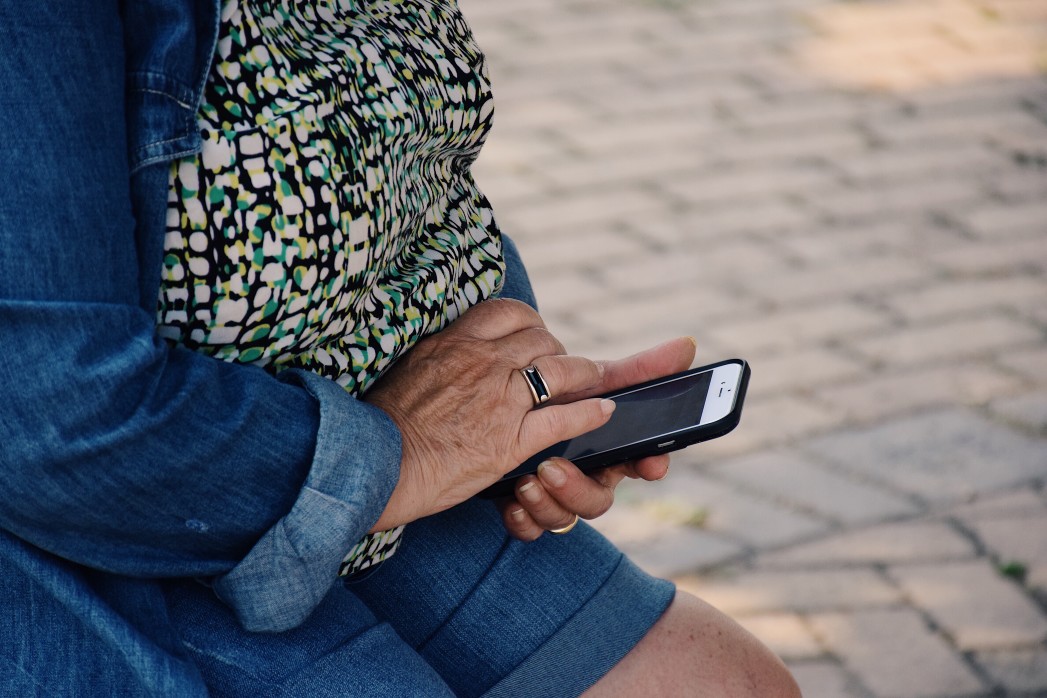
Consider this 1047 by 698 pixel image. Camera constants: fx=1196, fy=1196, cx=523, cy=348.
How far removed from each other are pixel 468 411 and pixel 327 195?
28cm

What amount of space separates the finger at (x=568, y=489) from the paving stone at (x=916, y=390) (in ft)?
5.35

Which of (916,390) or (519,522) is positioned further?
(916,390)

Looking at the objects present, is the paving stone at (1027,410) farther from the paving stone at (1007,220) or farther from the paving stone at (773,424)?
the paving stone at (1007,220)

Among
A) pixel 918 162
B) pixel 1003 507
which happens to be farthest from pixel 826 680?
pixel 918 162

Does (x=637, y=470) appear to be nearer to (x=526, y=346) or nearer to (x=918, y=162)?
(x=526, y=346)

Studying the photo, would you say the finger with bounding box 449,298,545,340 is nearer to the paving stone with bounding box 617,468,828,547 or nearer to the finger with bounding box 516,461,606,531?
the finger with bounding box 516,461,606,531

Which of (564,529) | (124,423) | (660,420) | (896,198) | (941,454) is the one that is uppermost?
(124,423)

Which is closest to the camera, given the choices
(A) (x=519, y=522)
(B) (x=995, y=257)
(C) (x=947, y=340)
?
(A) (x=519, y=522)

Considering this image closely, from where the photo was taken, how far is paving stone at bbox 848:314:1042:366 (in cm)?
304

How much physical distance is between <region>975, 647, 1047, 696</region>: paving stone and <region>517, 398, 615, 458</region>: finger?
1.28 metres

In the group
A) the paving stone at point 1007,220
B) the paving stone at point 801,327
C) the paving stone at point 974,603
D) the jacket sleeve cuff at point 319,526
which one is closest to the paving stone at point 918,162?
the paving stone at point 1007,220

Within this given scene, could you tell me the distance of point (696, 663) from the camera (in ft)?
4.53

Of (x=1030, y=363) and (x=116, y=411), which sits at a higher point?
(x=116, y=411)

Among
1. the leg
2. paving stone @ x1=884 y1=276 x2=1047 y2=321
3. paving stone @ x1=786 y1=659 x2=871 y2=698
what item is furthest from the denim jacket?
paving stone @ x1=884 y1=276 x2=1047 y2=321
